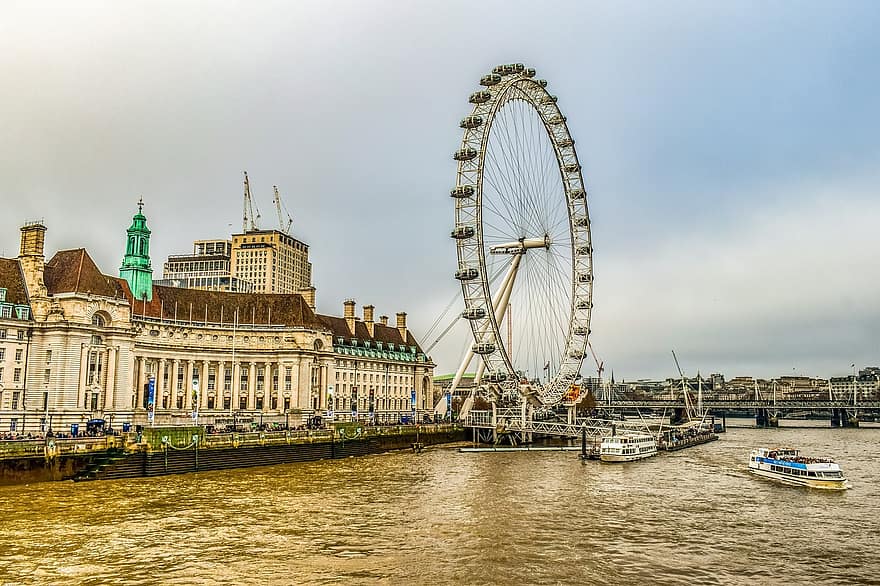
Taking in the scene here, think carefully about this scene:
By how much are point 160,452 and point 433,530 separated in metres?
25.4

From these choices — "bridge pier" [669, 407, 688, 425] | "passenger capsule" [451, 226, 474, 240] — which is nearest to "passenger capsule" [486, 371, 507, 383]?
"passenger capsule" [451, 226, 474, 240]

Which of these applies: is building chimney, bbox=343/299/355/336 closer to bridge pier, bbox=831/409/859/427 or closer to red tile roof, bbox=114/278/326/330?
red tile roof, bbox=114/278/326/330

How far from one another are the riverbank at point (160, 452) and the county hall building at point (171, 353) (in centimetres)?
1067

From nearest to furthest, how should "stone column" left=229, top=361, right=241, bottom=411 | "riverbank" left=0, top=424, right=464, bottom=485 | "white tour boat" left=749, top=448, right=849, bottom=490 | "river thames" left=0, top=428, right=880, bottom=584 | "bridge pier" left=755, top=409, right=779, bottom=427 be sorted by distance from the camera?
"river thames" left=0, top=428, right=880, bottom=584 < "riverbank" left=0, top=424, right=464, bottom=485 < "white tour boat" left=749, top=448, right=849, bottom=490 < "stone column" left=229, top=361, right=241, bottom=411 < "bridge pier" left=755, top=409, right=779, bottom=427

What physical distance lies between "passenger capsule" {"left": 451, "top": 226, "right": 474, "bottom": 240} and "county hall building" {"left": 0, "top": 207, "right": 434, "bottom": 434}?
26.4m

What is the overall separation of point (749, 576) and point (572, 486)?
2385 centimetres

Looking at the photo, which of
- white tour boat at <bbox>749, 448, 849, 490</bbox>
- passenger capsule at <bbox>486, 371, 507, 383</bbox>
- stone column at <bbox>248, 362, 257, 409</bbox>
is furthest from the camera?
stone column at <bbox>248, 362, 257, 409</bbox>

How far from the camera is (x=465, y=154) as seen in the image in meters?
73.5

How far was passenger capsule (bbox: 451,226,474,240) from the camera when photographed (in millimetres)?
73625

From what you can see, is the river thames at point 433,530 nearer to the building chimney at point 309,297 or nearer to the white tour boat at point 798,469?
the white tour boat at point 798,469

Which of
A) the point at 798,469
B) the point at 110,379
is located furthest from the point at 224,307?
the point at 798,469

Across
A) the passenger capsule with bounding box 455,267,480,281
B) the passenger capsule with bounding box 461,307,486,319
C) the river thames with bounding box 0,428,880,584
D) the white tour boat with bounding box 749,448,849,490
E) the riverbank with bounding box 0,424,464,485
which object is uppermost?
the passenger capsule with bounding box 455,267,480,281

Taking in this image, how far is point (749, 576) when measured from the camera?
93.0 feet

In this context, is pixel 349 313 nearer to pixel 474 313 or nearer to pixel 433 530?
pixel 474 313
